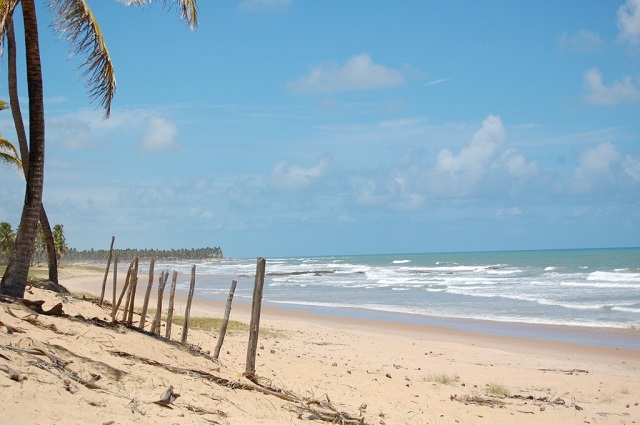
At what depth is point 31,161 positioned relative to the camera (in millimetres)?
9898

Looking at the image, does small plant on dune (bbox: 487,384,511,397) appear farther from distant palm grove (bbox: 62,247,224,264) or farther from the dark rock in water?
distant palm grove (bbox: 62,247,224,264)

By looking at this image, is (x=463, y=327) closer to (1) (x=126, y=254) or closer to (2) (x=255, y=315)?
(2) (x=255, y=315)

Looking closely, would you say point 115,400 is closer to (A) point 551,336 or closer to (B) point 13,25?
(B) point 13,25

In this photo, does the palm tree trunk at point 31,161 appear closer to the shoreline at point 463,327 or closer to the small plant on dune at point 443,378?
the small plant on dune at point 443,378

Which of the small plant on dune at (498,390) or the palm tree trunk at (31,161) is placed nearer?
the palm tree trunk at (31,161)

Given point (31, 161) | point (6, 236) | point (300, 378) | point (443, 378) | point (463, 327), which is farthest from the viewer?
point (6, 236)

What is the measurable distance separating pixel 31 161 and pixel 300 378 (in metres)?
5.61

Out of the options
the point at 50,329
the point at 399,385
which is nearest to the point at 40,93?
the point at 50,329

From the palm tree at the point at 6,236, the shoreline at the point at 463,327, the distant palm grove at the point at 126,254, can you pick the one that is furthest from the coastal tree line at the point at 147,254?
the shoreline at the point at 463,327

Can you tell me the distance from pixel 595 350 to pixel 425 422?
30.8ft

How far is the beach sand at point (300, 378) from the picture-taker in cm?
606

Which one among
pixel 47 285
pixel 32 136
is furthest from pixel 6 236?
pixel 32 136

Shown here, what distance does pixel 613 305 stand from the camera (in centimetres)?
2561

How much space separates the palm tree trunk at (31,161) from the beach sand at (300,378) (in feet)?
3.49
